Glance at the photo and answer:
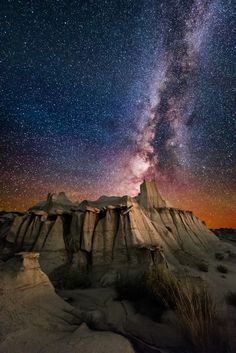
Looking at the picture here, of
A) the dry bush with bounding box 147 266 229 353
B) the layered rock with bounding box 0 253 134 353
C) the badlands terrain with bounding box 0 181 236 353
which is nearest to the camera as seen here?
the layered rock with bounding box 0 253 134 353

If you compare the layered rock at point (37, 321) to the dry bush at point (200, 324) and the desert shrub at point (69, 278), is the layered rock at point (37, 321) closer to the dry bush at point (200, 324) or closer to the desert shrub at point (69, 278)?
the dry bush at point (200, 324)

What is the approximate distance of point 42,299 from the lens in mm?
5953

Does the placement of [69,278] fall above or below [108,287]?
above

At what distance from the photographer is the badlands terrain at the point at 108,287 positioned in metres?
4.36

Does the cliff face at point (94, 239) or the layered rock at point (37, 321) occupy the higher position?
the cliff face at point (94, 239)

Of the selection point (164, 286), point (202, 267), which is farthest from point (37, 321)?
point (202, 267)

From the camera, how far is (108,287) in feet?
30.9

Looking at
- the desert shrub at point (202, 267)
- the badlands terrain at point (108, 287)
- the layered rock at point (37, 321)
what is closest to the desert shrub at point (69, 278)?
the badlands terrain at point (108, 287)

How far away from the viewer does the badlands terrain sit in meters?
4.36

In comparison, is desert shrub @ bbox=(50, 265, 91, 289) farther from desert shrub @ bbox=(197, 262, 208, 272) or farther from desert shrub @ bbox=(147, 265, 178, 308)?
desert shrub @ bbox=(197, 262, 208, 272)

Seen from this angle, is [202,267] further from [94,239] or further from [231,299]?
[94,239]

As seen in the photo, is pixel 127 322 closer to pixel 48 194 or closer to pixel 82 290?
pixel 82 290

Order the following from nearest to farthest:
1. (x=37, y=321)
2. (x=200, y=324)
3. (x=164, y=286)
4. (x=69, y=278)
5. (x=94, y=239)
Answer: (x=200, y=324)
(x=37, y=321)
(x=164, y=286)
(x=69, y=278)
(x=94, y=239)

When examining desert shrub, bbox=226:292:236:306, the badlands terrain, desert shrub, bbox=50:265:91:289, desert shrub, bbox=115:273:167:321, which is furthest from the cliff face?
desert shrub, bbox=226:292:236:306
